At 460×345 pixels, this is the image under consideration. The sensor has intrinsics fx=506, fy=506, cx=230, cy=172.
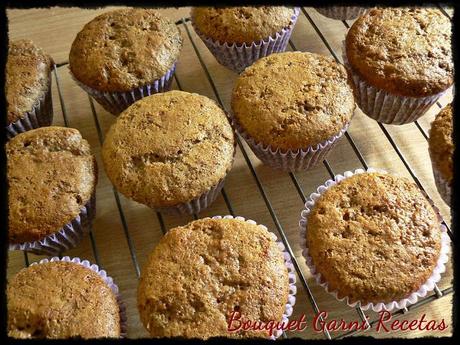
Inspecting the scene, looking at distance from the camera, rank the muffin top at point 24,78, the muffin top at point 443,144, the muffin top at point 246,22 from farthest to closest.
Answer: the muffin top at point 246,22
the muffin top at point 24,78
the muffin top at point 443,144

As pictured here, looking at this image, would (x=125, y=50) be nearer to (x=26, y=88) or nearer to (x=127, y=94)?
(x=127, y=94)

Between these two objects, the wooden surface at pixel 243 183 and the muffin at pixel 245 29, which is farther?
the muffin at pixel 245 29

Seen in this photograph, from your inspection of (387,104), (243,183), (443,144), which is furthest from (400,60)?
(243,183)

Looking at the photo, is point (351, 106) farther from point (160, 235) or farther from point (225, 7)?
point (160, 235)

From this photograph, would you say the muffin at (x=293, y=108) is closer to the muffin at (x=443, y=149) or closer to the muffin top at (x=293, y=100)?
the muffin top at (x=293, y=100)

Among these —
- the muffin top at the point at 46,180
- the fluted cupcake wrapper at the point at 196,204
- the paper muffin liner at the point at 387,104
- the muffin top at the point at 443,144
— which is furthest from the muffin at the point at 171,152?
the muffin top at the point at 443,144
